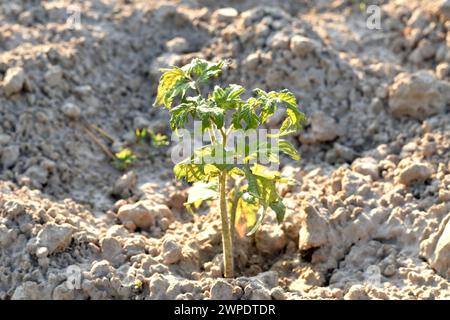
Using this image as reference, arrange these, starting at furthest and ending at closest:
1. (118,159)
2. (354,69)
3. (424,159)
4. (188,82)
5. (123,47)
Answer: (123,47), (354,69), (118,159), (424,159), (188,82)

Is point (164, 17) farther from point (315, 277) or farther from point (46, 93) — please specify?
point (315, 277)

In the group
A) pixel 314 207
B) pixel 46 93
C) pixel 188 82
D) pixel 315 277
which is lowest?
pixel 315 277

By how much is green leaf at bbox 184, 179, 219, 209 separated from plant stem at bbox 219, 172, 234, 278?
0.11 m

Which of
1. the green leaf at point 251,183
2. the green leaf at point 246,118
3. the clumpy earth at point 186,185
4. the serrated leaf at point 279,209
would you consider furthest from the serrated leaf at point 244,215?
the green leaf at point 246,118

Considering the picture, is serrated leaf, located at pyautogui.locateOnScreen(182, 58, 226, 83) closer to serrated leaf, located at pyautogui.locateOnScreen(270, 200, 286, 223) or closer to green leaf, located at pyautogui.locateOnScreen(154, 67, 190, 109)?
green leaf, located at pyautogui.locateOnScreen(154, 67, 190, 109)

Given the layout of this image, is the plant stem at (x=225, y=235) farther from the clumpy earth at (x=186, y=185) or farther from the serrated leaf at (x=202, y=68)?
the serrated leaf at (x=202, y=68)

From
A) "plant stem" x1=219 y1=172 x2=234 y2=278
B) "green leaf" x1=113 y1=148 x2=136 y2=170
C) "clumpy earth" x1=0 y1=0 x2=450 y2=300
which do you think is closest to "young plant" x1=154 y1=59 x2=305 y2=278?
"plant stem" x1=219 y1=172 x2=234 y2=278

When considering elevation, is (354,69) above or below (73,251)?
above

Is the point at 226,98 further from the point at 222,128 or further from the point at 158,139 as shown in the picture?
the point at 158,139

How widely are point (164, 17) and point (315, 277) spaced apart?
316cm

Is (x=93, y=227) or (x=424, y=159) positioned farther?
(x=424, y=159)

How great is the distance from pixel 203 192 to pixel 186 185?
1.01 metres

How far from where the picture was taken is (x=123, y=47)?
5.91 metres
